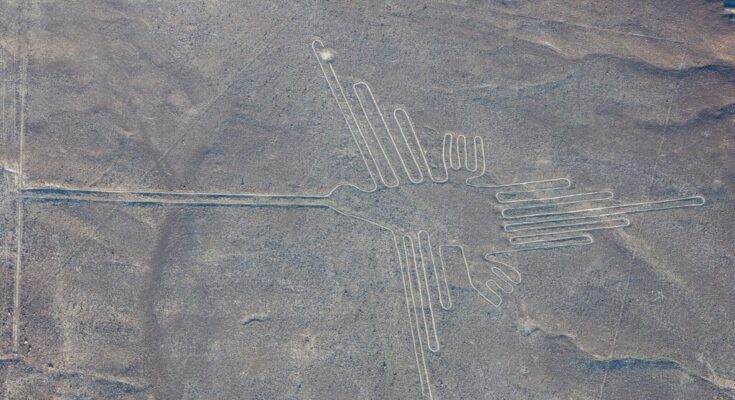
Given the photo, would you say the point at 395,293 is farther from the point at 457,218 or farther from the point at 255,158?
the point at 255,158

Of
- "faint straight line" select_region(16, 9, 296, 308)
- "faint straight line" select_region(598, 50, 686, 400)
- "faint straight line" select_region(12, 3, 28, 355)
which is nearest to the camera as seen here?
"faint straight line" select_region(598, 50, 686, 400)

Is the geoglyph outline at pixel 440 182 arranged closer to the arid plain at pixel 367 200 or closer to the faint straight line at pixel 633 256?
the arid plain at pixel 367 200

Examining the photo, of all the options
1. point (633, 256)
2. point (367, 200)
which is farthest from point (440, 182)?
point (633, 256)

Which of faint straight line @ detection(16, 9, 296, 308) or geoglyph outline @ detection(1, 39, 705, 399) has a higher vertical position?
faint straight line @ detection(16, 9, 296, 308)

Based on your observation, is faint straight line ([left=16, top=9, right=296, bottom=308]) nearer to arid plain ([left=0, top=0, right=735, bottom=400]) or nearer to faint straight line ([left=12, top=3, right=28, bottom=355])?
arid plain ([left=0, top=0, right=735, bottom=400])

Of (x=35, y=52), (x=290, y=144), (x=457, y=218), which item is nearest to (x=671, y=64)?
(x=457, y=218)

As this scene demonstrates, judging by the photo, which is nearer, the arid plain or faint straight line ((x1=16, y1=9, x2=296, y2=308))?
the arid plain

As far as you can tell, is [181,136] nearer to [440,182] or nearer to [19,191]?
[19,191]

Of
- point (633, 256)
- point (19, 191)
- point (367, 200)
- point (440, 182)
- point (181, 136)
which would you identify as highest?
point (19, 191)

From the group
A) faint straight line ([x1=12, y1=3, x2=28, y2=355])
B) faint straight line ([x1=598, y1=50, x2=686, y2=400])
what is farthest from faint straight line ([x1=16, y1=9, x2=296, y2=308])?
faint straight line ([x1=598, y1=50, x2=686, y2=400])

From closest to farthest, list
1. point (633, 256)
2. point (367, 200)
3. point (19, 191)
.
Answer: point (633, 256) < point (19, 191) < point (367, 200)

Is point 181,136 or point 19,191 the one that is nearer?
point 19,191

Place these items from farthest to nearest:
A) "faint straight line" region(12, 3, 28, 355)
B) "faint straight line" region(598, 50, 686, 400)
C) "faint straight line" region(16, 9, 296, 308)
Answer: "faint straight line" region(16, 9, 296, 308)
"faint straight line" region(12, 3, 28, 355)
"faint straight line" region(598, 50, 686, 400)

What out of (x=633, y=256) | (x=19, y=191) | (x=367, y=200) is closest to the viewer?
(x=633, y=256)
